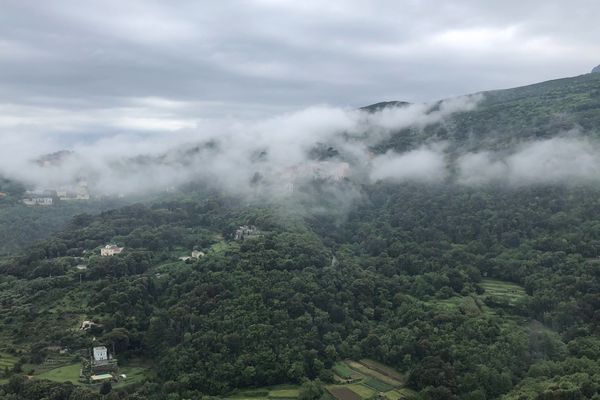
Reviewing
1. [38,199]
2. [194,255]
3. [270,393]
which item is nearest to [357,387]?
[270,393]

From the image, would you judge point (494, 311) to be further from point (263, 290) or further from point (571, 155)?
point (571, 155)

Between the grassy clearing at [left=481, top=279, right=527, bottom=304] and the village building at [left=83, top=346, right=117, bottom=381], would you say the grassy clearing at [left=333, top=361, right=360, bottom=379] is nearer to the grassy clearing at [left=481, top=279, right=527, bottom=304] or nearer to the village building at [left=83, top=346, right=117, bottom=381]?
the grassy clearing at [left=481, top=279, right=527, bottom=304]

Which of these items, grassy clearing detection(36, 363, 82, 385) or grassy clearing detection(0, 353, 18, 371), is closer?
grassy clearing detection(36, 363, 82, 385)

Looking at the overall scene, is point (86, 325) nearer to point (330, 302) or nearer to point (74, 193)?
point (330, 302)

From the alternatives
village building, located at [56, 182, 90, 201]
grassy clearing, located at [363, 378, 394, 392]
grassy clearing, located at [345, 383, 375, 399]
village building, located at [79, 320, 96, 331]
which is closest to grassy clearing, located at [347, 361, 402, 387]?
grassy clearing, located at [363, 378, 394, 392]

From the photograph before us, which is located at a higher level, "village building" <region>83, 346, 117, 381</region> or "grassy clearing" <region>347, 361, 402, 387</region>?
"village building" <region>83, 346, 117, 381</region>

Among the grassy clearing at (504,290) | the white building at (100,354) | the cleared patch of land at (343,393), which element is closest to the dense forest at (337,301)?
the grassy clearing at (504,290)
